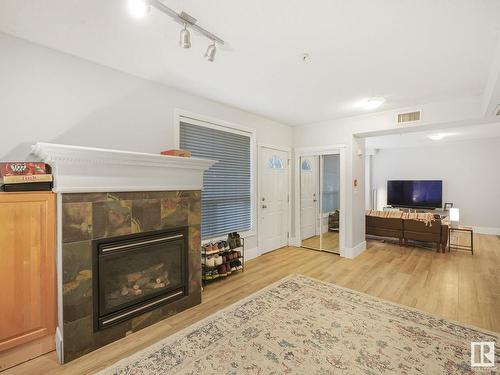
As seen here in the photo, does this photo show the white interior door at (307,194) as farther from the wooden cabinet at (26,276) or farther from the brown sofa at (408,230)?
the wooden cabinet at (26,276)

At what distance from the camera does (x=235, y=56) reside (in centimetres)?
→ 242

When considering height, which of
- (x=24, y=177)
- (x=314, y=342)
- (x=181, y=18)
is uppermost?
(x=181, y=18)

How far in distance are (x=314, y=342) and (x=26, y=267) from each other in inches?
96.2

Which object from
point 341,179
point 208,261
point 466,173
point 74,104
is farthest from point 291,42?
point 466,173

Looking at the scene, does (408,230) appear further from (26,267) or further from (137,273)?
(26,267)

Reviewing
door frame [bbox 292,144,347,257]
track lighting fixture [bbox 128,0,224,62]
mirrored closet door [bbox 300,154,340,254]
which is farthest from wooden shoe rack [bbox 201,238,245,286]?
track lighting fixture [bbox 128,0,224,62]

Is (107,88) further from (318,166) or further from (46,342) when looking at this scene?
(318,166)

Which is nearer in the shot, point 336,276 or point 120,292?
point 120,292

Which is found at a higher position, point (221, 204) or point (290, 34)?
point (290, 34)

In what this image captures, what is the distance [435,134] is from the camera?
6004 millimetres

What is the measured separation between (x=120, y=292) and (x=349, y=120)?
444cm

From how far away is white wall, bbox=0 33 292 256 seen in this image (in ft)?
6.86

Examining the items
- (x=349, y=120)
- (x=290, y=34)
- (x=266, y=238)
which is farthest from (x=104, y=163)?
(x=349, y=120)

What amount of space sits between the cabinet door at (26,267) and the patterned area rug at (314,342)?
77cm
